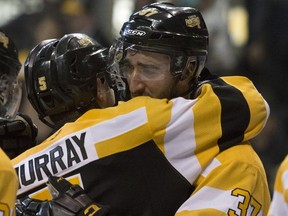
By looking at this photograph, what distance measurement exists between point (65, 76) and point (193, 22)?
1.65ft

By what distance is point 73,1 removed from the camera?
8.02m

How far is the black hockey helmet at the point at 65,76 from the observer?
379 cm

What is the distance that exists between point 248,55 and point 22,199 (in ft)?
13.4

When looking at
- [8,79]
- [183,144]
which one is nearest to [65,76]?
[8,79]

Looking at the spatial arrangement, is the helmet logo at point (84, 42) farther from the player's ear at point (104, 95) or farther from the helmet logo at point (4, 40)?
the helmet logo at point (4, 40)

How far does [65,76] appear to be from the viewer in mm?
3777

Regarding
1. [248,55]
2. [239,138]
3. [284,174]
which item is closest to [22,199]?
[239,138]

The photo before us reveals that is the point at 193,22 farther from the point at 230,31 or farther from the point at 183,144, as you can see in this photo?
the point at 230,31

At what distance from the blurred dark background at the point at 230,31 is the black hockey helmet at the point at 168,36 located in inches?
123

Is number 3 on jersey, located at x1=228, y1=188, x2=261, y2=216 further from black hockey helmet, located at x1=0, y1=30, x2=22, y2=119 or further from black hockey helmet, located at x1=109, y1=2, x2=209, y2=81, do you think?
black hockey helmet, located at x1=0, y1=30, x2=22, y2=119

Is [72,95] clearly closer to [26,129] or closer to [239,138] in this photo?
[26,129]

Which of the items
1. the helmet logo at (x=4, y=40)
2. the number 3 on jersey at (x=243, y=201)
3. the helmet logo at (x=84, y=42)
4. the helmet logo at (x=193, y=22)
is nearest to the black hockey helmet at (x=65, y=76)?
the helmet logo at (x=84, y=42)

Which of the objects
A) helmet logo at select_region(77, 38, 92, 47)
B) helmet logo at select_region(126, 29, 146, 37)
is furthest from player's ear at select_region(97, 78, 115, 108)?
helmet logo at select_region(126, 29, 146, 37)

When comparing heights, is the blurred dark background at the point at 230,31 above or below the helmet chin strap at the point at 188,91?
below
